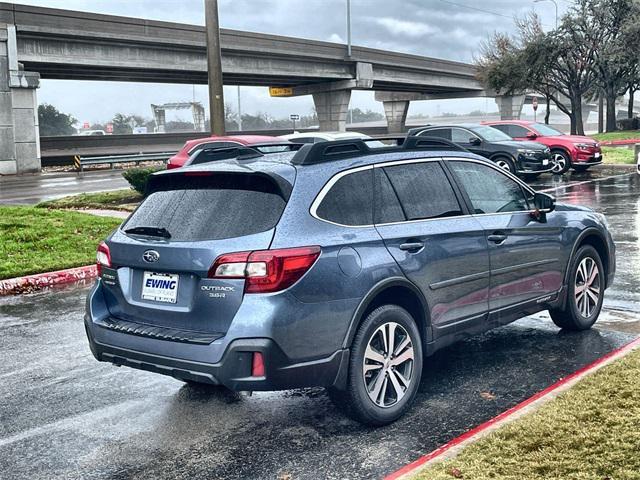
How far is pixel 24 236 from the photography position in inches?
494

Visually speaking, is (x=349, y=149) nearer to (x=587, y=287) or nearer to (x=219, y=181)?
(x=219, y=181)

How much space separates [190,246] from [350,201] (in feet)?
3.54

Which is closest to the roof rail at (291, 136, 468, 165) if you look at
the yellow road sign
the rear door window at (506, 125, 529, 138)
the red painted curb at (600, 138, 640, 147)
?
the rear door window at (506, 125, 529, 138)

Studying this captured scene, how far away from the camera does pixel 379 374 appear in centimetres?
483

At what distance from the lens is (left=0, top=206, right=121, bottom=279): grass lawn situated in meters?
10.7

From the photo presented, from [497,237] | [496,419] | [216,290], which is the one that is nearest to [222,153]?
[216,290]

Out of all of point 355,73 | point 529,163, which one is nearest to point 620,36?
point 355,73

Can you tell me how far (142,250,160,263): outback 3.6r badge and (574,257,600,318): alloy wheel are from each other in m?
3.77

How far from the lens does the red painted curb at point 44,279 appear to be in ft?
31.9

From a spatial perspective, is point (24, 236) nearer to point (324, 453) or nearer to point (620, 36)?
point (324, 453)

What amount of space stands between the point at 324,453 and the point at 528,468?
1.18 metres

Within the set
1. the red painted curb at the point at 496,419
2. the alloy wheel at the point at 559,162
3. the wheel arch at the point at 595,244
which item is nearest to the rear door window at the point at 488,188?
the wheel arch at the point at 595,244

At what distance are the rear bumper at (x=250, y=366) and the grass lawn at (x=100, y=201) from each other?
14.1m

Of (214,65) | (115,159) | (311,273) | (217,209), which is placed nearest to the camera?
(311,273)
